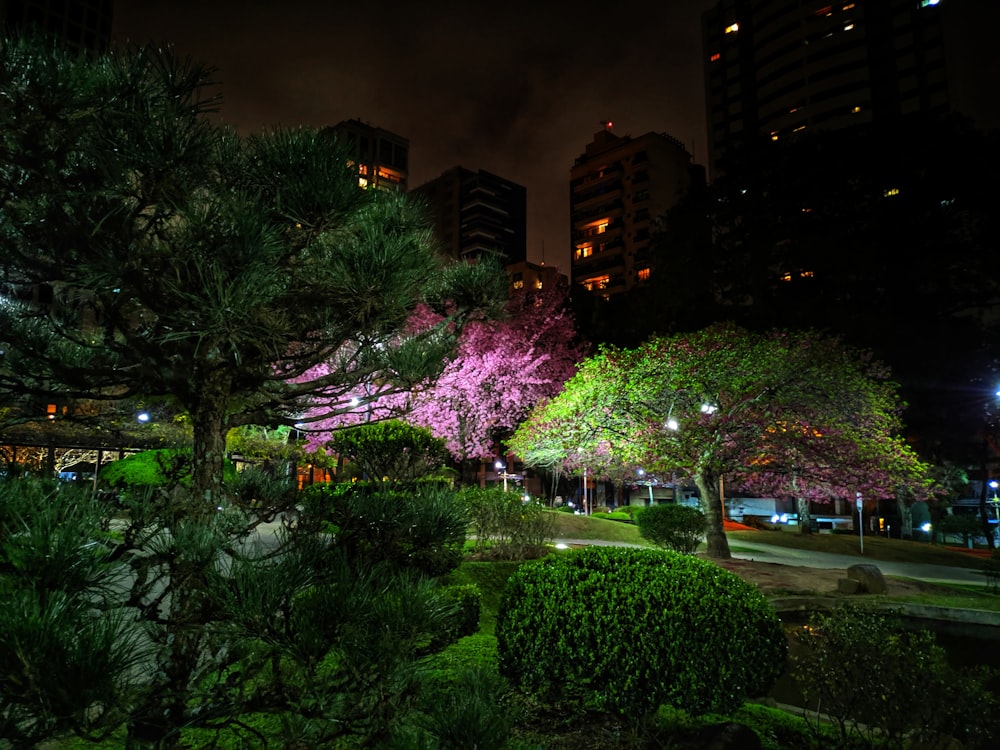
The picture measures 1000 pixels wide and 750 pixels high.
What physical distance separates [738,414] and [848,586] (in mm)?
3908

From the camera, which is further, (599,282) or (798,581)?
(599,282)

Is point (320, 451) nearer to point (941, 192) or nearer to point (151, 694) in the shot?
point (151, 694)

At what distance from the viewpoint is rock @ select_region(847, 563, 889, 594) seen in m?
11.5

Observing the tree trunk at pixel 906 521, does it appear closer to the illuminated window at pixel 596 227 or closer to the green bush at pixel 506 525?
the green bush at pixel 506 525

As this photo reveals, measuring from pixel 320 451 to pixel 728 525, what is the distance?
18349mm

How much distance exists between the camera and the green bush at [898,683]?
3.52 metres

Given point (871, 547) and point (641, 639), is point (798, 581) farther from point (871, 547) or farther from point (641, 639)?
point (641, 639)

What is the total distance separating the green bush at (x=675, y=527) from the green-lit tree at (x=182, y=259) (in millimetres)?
11229

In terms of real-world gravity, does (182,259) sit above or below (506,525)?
above

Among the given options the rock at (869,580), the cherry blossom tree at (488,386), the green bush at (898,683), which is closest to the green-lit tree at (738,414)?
the rock at (869,580)

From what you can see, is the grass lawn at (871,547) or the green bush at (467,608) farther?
the grass lawn at (871,547)

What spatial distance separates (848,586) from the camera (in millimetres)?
11484

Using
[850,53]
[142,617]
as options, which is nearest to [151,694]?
[142,617]

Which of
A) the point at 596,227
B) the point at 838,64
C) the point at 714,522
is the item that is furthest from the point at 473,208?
the point at 714,522
